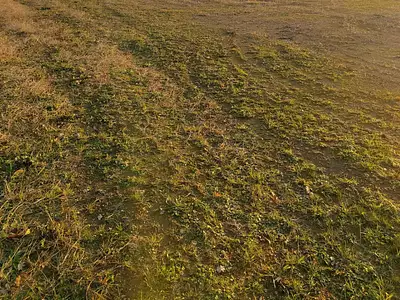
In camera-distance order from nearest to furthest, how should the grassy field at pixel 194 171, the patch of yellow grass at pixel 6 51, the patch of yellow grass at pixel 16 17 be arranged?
the grassy field at pixel 194 171
the patch of yellow grass at pixel 6 51
the patch of yellow grass at pixel 16 17

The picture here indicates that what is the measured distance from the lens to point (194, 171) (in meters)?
4.57

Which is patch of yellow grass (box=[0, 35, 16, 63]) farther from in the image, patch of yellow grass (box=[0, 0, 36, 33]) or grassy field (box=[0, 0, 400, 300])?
patch of yellow grass (box=[0, 0, 36, 33])

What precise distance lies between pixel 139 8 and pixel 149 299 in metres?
13.2

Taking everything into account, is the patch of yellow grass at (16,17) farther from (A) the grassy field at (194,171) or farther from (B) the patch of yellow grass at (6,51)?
(B) the patch of yellow grass at (6,51)

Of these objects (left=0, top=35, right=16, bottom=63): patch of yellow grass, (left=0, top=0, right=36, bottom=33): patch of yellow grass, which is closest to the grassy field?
(left=0, top=35, right=16, bottom=63): patch of yellow grass

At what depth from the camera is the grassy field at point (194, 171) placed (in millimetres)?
3230

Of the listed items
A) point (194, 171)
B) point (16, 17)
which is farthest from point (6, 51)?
point (194, 171)

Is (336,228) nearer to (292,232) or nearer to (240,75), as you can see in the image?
(292,232)

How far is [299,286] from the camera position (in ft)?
10.4

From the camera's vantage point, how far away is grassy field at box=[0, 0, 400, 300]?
3.23m

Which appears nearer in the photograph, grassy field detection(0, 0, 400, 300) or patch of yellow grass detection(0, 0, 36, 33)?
grassy field detection(0, 0, 400, 300)

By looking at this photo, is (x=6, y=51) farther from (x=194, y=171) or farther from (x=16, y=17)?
(x=194, y=171)

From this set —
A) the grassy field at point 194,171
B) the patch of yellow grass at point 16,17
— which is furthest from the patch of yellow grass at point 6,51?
the patch of yellow grass at point 16,17

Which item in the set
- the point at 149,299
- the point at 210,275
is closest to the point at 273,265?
the point at 210,275
